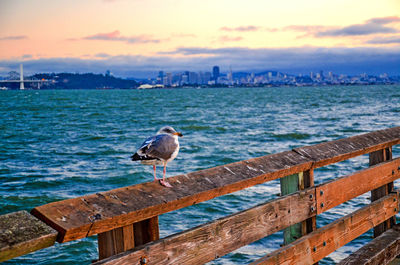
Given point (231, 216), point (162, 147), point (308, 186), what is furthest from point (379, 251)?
point (162, 147)

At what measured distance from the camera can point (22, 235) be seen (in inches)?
55.2

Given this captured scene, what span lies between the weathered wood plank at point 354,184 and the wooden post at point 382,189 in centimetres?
8

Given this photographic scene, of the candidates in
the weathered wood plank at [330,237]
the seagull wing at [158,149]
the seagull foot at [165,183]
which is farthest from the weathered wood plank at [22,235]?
the weathered wood plank at [330,237]

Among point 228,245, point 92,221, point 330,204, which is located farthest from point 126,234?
point 330,204

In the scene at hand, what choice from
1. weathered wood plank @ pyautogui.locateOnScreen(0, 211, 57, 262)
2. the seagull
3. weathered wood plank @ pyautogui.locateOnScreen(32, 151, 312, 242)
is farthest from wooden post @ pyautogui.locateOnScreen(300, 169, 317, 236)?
weathered wood plank @ pyautogui.locateOnScreen(0, 211, 57, 262)

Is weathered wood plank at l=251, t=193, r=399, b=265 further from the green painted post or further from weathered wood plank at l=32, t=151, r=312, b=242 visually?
weathered wood plank at l=32, t=151, r=312, b=242

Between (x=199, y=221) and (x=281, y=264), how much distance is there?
21.8ft

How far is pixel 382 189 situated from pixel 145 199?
2.62 metres

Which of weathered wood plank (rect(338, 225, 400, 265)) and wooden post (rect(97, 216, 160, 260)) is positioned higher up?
wooden post (rect(97, 216, 160, 260))

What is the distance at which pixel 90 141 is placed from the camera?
23.9 m

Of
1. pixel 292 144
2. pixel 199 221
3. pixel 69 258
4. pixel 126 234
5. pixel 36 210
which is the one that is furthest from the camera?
pixel 292 144

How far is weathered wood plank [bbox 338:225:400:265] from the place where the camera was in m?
3.07

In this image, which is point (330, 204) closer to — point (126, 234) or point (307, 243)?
point (307, 243)

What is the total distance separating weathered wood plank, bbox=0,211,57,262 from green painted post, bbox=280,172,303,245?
167 centimetres
